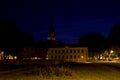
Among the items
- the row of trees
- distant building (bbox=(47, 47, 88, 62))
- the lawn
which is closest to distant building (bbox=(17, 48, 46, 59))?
distant building (bbox=(47, 47, 88, 62))

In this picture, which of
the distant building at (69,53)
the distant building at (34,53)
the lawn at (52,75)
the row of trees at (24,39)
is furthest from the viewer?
the distant building at (34,53)

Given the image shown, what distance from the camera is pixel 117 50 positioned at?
418 ft

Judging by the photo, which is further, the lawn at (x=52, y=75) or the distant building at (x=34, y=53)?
the distant building at (x=34, y=53)

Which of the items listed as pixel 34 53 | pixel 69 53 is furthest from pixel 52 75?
pixel 34 53

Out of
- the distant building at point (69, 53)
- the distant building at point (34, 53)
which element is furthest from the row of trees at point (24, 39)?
the distant building at point (34, 53)

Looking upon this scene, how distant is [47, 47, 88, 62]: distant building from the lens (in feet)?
497

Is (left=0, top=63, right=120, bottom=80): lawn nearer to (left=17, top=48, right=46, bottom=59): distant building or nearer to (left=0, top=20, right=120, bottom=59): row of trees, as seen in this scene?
(left=0, top=20, right=120, bottom=59): row of trees

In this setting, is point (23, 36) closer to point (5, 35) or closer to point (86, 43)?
point (5, 35)

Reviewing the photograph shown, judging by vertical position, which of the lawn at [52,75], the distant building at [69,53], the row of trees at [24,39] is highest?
the row of trees at [24,39]

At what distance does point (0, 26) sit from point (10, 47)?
870 centimetres

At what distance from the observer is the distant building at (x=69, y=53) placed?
497 ft

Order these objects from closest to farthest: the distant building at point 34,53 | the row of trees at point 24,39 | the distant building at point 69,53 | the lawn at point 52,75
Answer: the lawn at point 52,75 → the row of trees at point 24,39 → the distant building at point 69,53 → the distant building at point 34,53

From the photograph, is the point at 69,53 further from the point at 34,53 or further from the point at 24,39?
the point at 24,39

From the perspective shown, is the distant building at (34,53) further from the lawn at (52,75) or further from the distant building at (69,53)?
the lawn at (52,75)
